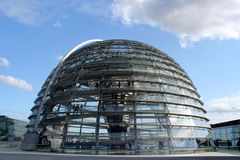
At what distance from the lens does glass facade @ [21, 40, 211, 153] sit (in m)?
31.5

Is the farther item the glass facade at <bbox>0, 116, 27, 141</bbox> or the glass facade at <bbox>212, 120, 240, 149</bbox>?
the glass facade at <bbox>0, 116, 27, 141</bbox>

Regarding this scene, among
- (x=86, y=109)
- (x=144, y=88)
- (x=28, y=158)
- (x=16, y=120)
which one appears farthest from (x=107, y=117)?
(x=16, y=120)

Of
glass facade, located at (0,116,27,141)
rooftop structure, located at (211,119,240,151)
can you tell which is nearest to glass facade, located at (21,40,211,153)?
rooftop structure, located at (211,119,240,151)

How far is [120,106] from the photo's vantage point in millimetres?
33344

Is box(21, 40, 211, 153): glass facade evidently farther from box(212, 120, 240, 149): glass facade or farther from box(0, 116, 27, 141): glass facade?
box(0, 116, 27, 141): glass facade

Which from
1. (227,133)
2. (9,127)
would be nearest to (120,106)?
(227,133)

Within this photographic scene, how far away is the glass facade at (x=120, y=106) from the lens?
31516 millimetres

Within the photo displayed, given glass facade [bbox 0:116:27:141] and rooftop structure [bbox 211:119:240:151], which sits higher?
glass facade [bbox 0:116:27:141]

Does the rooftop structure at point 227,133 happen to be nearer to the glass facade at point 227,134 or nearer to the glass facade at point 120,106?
the glass facade at point 227,134

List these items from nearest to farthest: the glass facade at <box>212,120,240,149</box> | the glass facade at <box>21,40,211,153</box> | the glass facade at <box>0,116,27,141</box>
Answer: the glass facade at <box>21,40,211,153</box> < the glass facade at <box>212,120,240,149</box> < the glass facade at <box>0,116,27,141</box>

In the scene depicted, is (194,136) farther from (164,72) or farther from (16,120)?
(16,120)

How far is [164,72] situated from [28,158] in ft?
67.5

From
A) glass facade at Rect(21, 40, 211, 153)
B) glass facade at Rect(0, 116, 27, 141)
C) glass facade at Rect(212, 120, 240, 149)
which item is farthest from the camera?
glass facade at Rect(0, 116, 27, 141)

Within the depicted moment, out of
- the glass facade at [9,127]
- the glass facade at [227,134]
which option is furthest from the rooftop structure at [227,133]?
the glass facade at [9,127]
